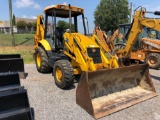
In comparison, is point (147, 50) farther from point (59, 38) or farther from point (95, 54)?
point (59, 38)

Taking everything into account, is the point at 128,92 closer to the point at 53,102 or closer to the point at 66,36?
the point at 53,102

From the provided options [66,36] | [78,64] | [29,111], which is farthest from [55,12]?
[29,111]

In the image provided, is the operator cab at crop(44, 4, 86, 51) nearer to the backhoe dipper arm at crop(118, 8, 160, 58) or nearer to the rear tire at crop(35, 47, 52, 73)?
the rear tire at crop(35, 47, 52, 73)

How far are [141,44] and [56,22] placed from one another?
4.94 metres

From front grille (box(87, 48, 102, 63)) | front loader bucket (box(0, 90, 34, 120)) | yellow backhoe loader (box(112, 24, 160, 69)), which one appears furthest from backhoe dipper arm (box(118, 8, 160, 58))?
front loader bucket (box(0, 90, 34, 120))

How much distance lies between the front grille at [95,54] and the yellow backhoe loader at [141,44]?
241 cm

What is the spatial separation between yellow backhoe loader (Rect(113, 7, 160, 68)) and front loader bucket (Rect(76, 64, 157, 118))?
91.4 inches

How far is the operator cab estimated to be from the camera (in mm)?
6097

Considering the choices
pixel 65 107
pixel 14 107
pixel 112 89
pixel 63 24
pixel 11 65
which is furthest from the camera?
pixel 63 24

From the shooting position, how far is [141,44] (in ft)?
30.4

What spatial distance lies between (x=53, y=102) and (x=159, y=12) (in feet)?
15.5

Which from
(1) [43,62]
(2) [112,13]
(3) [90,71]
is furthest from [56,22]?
(2) [112,13]

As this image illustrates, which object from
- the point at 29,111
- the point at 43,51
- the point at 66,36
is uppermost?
the point at 66,36

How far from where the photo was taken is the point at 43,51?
6.93 meters
